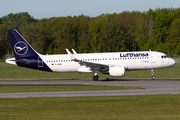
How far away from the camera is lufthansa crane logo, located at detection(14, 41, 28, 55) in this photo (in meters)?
36.8

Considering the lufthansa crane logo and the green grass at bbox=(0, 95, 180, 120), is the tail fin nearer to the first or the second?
the lufthansa crane logo

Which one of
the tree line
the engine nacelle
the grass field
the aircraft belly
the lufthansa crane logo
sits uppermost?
the tree line

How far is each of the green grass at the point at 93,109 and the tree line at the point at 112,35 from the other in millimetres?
73674

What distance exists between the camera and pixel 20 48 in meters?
36.8

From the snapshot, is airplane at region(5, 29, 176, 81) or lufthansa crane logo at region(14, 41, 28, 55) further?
lufthansa crane logo at region(14, 41, 28, 55)

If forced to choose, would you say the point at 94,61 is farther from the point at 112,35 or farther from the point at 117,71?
the point at 112,35

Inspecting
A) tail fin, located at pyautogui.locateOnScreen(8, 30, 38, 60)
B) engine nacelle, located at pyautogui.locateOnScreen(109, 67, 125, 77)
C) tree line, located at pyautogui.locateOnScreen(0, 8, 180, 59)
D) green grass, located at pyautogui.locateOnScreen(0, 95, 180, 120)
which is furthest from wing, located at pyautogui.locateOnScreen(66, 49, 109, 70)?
tree line, located at pyautogui.locateOnScreen(0, 8, 180, 59)

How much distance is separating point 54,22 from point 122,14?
31190 millimetres

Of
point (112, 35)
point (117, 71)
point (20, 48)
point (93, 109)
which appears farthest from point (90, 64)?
point (112, 35)

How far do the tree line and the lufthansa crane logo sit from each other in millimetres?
56815

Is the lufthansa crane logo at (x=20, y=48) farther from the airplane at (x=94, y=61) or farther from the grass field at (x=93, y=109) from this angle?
the grass field at (x=93, y=109)

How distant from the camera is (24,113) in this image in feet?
47.2

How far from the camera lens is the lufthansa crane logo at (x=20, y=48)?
36.8 metres

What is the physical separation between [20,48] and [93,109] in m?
23.9
